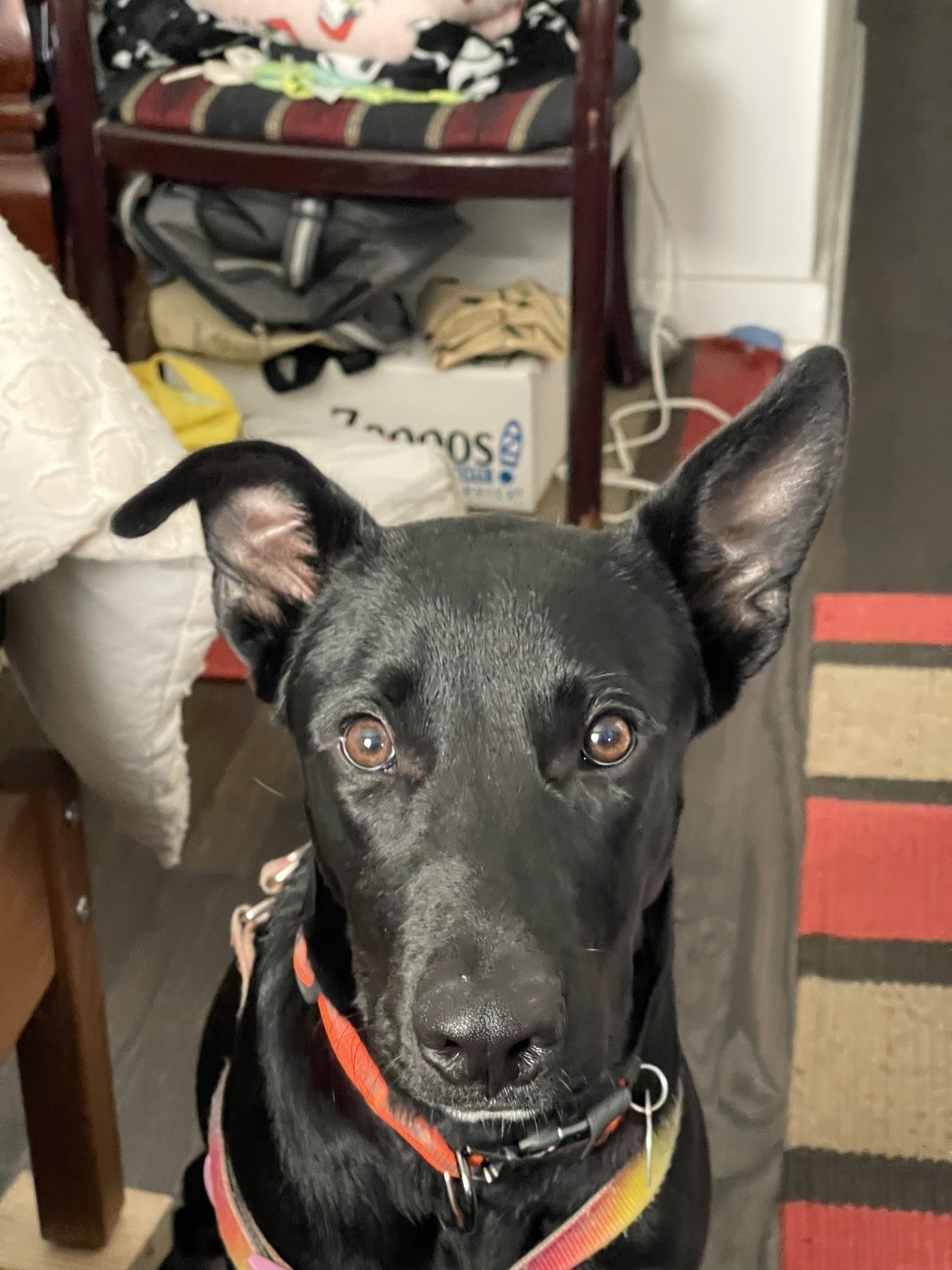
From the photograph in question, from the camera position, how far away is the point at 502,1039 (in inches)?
36.2

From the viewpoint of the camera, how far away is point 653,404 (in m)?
3.45

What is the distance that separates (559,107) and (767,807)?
4.14 ft

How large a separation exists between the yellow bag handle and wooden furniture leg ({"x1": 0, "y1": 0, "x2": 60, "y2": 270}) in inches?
13.9

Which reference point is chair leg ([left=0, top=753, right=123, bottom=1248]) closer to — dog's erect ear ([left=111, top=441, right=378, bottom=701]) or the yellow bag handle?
dog's erect ear ([left=111, top=441, right=378, bottom=701])

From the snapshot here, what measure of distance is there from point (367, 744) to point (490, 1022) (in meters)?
0.27

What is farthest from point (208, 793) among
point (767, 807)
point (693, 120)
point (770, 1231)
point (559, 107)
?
point (693, 120)

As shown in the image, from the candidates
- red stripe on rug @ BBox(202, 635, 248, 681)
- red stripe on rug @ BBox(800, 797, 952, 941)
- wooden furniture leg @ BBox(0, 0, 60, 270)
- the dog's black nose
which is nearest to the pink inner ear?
the dog's black nose

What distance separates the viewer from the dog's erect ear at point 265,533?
44.9 inches

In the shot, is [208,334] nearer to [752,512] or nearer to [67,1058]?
[67,1058]

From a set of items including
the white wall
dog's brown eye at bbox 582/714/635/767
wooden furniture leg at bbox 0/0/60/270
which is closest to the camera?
dog's brown eye at bbox 582/714/635/767

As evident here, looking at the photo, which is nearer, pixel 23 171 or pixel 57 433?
pixel 57 433

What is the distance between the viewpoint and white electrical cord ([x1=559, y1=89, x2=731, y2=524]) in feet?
10.3

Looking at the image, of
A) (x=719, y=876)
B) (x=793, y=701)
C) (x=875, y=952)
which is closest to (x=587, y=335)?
(x=793, y=701)

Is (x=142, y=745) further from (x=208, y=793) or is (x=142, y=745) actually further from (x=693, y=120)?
(x=693, y=120)
